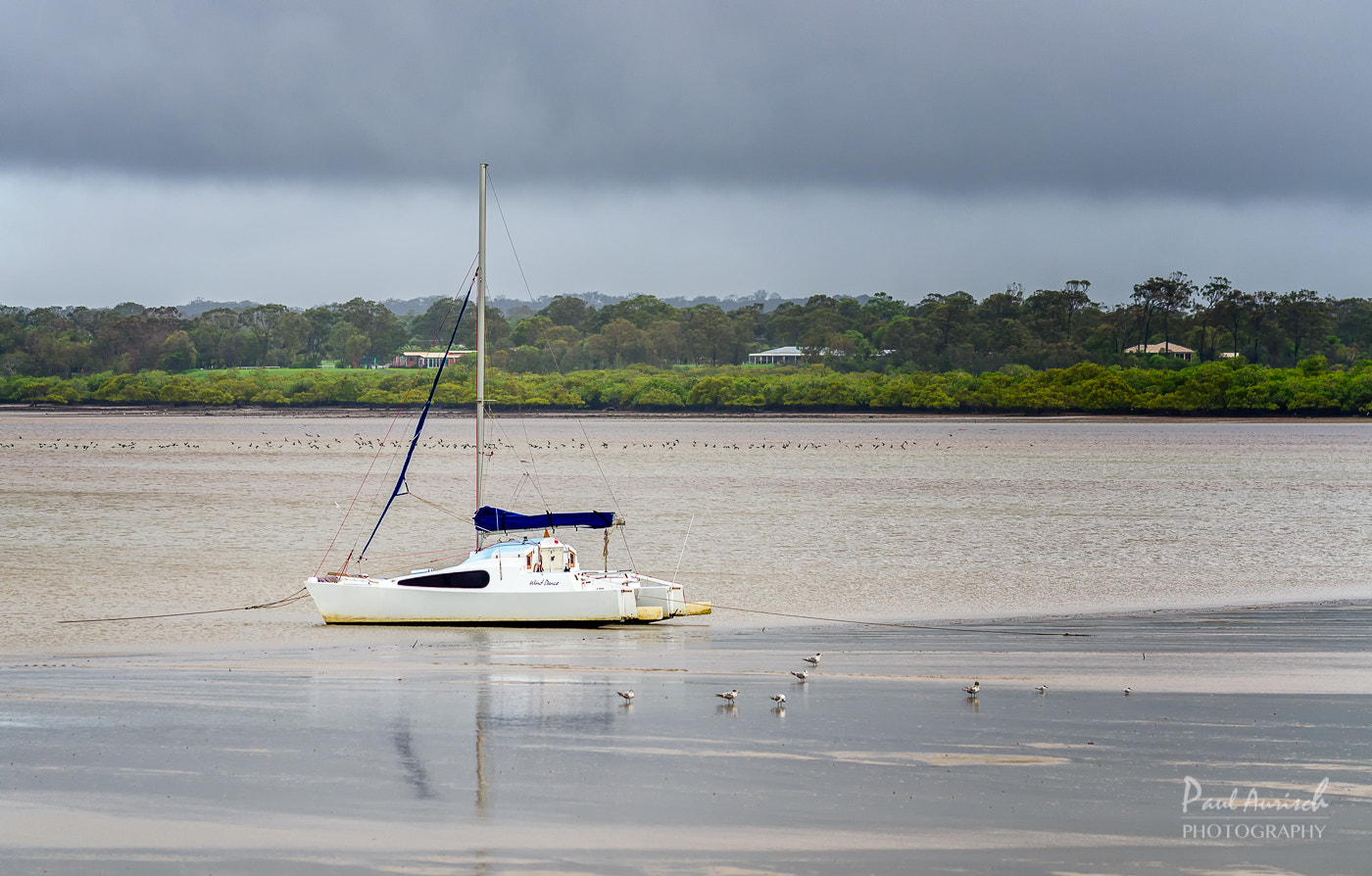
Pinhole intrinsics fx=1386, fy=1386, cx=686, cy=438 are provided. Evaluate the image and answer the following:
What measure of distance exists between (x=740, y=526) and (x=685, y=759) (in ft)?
92.4

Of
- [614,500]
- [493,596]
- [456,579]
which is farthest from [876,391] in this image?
[493,596]

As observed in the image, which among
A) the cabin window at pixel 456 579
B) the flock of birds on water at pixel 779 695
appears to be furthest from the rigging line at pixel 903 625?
the flock of birds on water at pixel 779 695

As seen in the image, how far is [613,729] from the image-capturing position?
1476 centimetres

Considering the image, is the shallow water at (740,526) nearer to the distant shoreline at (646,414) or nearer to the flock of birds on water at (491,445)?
the flock of birds on water at (491,445)

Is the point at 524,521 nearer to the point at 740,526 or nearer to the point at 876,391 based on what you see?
the point at 740,526

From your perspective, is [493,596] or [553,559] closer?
[493,596]

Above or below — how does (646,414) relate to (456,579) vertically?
below

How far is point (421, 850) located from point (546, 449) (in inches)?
3468

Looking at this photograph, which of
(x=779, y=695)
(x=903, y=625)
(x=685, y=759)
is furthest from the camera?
(x=903, y=625)

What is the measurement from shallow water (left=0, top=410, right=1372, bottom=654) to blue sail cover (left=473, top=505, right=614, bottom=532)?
283 cm

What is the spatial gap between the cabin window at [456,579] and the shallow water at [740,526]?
3.93ft

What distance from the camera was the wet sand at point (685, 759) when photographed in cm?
1086

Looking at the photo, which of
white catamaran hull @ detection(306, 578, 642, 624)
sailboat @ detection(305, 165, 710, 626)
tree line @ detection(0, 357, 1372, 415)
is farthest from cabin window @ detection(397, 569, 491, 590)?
tree line @ detection(0, 357, 1372, 415)

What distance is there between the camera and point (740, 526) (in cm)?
4159
